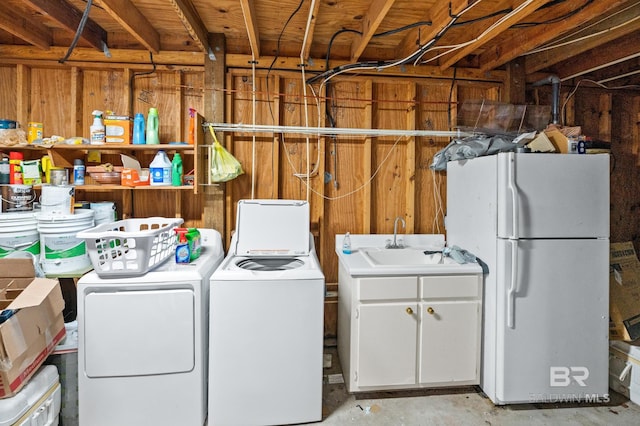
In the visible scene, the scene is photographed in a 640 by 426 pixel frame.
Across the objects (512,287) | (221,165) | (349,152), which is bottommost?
(512,287)

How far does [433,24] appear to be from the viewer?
6.61 ft

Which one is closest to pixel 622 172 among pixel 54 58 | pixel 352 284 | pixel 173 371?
pixel 352 284

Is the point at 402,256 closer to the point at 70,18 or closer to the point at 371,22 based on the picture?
the point at 371,22

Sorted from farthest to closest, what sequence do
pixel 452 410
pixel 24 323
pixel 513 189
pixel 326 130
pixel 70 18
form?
pixel 326 130
pixel 70 18
pixel 452 410
pixel 513 189
pixel 24 323

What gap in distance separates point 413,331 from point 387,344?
0.59 feet

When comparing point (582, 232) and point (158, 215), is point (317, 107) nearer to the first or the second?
point (158, 215)

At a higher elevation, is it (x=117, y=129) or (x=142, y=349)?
(x=117, y=129)

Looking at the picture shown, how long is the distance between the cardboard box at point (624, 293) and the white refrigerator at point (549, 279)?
0.51 m

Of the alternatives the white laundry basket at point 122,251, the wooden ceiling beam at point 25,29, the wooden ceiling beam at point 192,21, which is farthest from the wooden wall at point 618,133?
the wooden ceiling beam at point 25,29

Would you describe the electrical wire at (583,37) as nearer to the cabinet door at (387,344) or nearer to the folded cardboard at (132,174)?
the cabinet door at (387,344)

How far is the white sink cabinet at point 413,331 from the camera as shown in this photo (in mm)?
1893

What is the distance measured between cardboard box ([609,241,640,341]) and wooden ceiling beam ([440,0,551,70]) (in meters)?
2.01

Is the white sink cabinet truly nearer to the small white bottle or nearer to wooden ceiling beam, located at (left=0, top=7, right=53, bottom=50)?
the small white bottle

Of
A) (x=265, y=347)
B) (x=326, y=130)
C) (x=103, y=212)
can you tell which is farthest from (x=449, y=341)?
(x=103, y=212)
